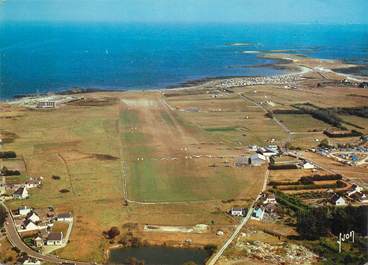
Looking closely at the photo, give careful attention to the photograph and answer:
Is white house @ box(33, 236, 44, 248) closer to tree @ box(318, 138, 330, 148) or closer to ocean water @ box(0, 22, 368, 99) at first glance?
tree @ box(318, 138, 330, 148)

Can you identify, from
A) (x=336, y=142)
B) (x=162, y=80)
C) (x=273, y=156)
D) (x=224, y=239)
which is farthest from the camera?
(x=162, y=80)

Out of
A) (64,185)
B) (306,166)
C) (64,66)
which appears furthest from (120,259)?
(64,66)

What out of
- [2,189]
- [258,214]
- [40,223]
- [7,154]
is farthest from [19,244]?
[7,154]

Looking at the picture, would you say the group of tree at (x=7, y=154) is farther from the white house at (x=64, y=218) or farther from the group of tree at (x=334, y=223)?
the group of tree at (x=334, y=223)

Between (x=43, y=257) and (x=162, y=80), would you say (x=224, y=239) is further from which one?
(x=162, y=80)

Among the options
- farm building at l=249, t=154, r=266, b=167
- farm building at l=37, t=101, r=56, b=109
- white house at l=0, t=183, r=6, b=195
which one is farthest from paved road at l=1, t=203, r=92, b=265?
farm building at l=37, t=101, r=56, b=109
